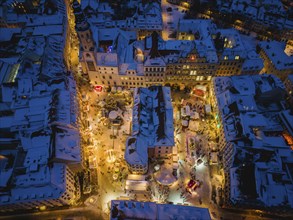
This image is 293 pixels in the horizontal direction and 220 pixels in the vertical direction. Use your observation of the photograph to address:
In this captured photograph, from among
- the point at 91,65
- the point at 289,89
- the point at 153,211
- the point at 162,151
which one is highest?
the point at 91,65

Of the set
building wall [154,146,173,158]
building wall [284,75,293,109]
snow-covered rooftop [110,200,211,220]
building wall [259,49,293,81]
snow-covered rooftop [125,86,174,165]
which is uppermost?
building wall [259,49,293,81]

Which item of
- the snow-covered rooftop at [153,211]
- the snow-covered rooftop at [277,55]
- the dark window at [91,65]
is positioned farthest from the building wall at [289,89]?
the dark window at [91,65]

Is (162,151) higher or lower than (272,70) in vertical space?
Result: lower

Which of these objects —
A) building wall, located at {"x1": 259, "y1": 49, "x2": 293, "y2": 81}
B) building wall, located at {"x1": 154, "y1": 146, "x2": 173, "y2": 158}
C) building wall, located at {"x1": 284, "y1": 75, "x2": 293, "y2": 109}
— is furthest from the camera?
building wall, located at {"x1": 259, "y1": 49, "x2": 293, "y2": 81}

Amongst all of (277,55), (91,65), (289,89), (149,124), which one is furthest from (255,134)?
(91,65)

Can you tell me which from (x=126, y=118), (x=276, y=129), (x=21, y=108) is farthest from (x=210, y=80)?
(x=21, y=108)

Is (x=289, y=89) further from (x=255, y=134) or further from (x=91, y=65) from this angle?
(x=91, y=65)

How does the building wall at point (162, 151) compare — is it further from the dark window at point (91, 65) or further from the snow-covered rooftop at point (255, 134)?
the dark window at point (91, 65)

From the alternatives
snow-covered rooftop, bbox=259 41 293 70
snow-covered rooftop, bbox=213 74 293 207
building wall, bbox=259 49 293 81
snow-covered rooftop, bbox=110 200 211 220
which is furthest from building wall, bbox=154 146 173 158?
snow-covered rooftop, bbox=259 41 293 70

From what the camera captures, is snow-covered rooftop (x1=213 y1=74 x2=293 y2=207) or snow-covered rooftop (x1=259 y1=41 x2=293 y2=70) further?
snow-covered rooftop (x1=259 y1=41 x2=293 y2=70)

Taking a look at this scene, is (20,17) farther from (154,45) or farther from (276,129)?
(276,129)

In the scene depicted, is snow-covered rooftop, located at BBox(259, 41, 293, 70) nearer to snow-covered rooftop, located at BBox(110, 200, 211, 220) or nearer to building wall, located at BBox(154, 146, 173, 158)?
building wall, located at BBox(154, 146, 173, 158)
